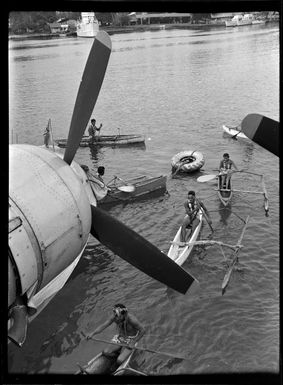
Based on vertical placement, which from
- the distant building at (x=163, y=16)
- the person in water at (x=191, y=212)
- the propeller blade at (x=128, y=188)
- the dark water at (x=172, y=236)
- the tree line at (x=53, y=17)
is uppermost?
the tree line at (x=53, y=17)

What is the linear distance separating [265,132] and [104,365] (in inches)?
258

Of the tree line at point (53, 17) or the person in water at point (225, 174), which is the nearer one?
the tree line at point (53, 17)

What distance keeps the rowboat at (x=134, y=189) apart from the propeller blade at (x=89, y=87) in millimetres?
9912

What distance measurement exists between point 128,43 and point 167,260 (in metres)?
77.8

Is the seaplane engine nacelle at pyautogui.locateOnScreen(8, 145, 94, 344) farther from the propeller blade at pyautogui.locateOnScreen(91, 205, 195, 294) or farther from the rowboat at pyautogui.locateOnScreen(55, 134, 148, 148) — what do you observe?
the rowboat at pyautogui.locateOnScreen(55, 134, 148, 148)

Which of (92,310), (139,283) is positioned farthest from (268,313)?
(92,310)

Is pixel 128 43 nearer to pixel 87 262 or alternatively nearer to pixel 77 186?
pixel 87 262

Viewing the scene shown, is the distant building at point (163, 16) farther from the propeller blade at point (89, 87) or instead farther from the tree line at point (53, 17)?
the propeller blade at point (89, 87)

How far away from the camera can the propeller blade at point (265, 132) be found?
3.97 m

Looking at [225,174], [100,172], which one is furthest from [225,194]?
[100,172]

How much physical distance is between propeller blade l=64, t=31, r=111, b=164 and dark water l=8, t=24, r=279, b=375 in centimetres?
283

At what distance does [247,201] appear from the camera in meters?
17.5

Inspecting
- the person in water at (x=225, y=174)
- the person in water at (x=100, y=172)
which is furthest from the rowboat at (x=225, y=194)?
the person in water at (x=100, y=172)

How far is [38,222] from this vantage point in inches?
226
